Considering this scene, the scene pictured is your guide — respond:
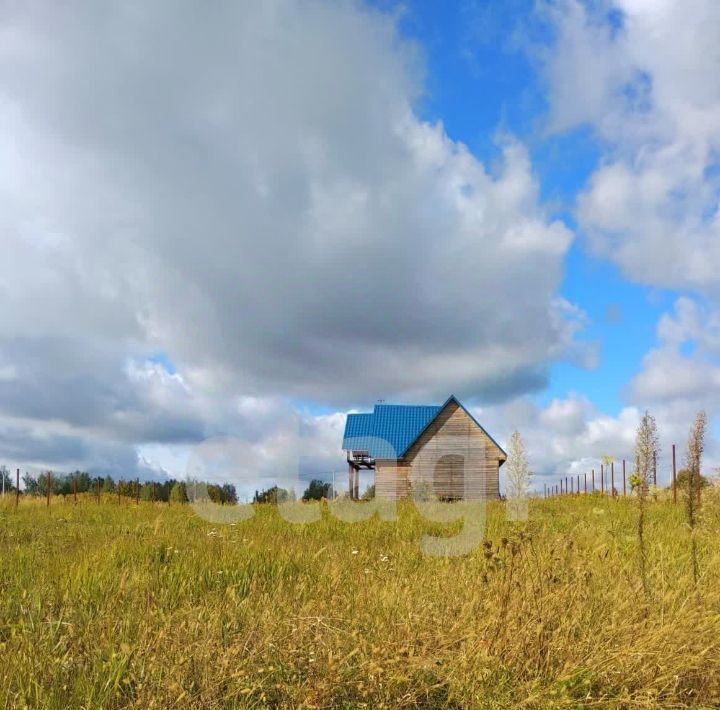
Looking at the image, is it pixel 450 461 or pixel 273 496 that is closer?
pixel 273 496

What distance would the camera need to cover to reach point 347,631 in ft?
11.3

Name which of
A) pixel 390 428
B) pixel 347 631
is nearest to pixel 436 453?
pixel 390 428

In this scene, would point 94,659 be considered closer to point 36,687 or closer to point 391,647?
point 36,687

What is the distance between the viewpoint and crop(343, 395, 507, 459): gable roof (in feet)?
99.8

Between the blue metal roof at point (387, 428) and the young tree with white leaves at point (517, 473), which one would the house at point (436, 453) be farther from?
the young tree with white leaves at point (517, 473)

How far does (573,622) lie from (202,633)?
2.06 meters

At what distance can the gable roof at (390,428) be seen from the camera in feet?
99.8

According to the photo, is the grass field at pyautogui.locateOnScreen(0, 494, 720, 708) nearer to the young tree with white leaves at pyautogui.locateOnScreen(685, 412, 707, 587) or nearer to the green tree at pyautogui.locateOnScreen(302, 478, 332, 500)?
the young tree with white leaves at pyautogui.locateOnScreen(685, 412, 707, 587)

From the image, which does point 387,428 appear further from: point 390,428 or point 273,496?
point 273,496

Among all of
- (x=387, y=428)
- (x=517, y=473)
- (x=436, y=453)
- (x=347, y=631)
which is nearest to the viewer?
(x=347, y=631)

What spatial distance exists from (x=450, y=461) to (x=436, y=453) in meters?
0.76

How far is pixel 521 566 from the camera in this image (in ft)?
16.0

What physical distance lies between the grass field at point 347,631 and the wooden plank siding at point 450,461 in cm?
2435

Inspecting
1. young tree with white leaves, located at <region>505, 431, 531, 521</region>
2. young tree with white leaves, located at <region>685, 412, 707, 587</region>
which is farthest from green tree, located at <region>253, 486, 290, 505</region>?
young tree with white leaves, located at <region>685, 412, 707, 587</region>
